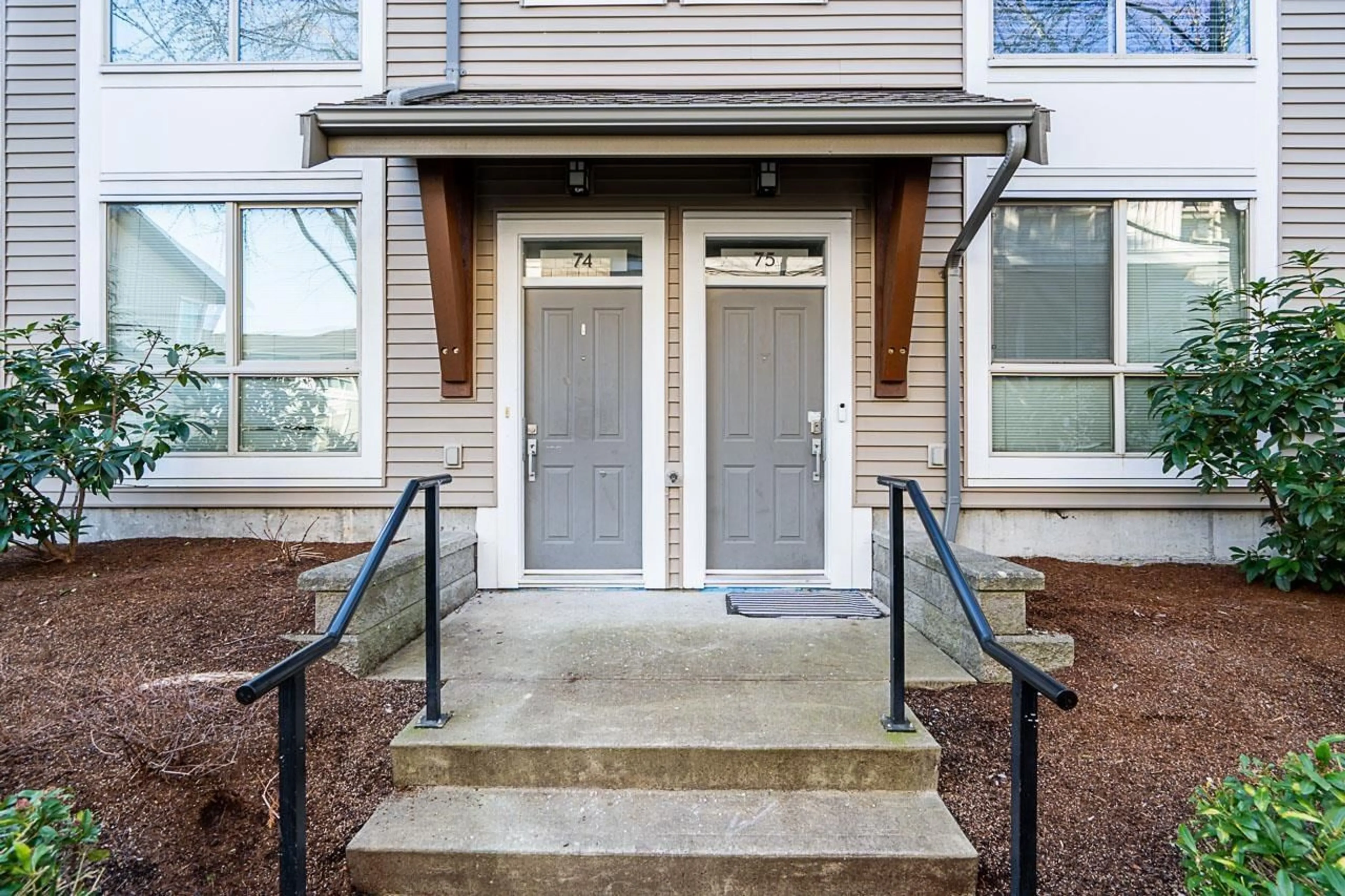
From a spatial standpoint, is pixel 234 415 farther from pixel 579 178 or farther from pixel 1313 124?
pixel 1313 124

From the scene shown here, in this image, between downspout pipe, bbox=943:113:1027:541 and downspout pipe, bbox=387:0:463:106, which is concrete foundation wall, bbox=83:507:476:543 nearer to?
downspout pipe, bbox=387:0:463:106

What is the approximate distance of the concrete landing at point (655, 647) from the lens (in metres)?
2.71

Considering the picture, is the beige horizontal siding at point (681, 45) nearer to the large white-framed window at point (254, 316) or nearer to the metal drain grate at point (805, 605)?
the large white-framed window at point (254, 316)

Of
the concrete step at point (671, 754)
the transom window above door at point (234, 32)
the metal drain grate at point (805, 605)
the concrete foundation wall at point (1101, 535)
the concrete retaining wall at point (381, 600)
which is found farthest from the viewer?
the transom window above door at point (234, 32)

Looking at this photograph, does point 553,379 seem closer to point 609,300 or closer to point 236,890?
point 609,300

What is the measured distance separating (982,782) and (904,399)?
2314mm

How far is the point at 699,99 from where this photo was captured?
11.5ft

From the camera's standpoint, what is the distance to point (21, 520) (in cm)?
336

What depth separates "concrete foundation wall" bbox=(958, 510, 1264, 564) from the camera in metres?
3.99

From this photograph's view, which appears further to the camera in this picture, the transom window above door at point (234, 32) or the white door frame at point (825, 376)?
the transom window above door at point (234, 32)

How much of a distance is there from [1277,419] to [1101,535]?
106 cm

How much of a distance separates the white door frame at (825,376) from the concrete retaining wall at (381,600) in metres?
1.45

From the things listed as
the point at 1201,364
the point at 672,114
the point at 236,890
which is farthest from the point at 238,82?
the point at 1201,364

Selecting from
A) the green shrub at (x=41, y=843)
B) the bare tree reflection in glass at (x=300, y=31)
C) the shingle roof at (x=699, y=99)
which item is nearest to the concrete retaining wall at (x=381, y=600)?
the green shrub at (x=41, y=843)
